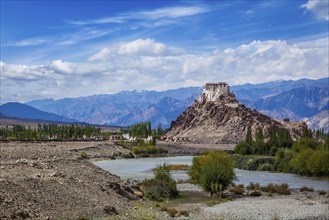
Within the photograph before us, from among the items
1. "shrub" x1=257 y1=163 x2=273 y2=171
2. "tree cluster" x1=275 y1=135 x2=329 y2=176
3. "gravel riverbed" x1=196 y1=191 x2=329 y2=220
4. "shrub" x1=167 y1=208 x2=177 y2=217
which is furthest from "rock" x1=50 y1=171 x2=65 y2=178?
"shrub" x1=257 y1=163 x2=273 y2=171

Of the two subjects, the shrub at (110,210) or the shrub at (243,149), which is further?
the shrub at (243,149)

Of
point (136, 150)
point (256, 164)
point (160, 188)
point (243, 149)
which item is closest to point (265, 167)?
point (256, 164)

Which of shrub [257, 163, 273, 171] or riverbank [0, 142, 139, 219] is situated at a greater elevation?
riverbank [0, 142, 139, 219]

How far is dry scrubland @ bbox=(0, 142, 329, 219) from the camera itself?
36.8 metres

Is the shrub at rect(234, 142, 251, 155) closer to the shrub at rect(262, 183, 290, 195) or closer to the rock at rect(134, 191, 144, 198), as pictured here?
the shrub at rect(262, 183, 290, 195)

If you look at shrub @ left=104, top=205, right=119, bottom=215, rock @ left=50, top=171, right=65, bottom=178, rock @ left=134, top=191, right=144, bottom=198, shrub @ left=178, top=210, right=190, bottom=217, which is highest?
rock @ left=50, top=171, right=65, bottom=178

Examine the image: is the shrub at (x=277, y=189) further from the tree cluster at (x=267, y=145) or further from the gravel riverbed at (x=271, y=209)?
the tree cluster at (x=267, y=145)

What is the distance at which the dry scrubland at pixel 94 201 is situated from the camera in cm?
3675

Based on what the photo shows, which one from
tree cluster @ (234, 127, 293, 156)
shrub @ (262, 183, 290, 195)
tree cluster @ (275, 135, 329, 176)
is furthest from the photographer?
tree cluster @ (234, 127, 293, 156)

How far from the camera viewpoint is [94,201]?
4312cm

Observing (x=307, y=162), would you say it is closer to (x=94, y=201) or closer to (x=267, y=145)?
(x=267, y=145)

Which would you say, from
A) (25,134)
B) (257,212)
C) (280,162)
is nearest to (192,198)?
(257,212)

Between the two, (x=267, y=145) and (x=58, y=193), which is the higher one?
(x=267, y=145)

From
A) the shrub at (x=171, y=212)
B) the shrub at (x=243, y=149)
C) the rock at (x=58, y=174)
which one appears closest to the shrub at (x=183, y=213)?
the shrub at (x=171, y=212)
